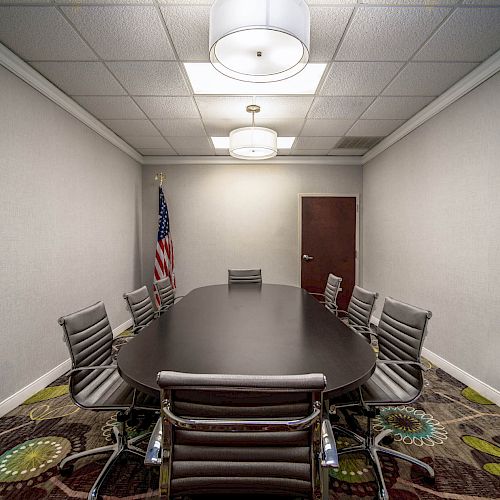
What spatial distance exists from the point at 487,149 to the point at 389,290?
233cm

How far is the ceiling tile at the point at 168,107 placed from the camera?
3334 mm

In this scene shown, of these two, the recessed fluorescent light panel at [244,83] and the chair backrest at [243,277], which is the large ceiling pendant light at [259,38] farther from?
the chair backrest at [243,277]

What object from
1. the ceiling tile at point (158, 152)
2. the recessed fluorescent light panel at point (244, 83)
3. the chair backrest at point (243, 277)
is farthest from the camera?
the ceiling tile at point (158, 152)

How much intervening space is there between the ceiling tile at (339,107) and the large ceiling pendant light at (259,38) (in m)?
1.43

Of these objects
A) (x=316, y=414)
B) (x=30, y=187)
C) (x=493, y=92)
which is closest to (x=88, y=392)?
(x=316, y=414)

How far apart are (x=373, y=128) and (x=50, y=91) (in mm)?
3547

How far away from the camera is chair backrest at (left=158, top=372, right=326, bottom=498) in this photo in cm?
91

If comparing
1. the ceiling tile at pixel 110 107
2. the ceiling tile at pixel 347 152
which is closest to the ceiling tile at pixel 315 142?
the ceiling tile at pixel 347 152

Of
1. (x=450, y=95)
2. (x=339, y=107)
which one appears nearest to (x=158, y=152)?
(x=339, y=107)

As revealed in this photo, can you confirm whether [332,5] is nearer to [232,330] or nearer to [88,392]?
[232,330]

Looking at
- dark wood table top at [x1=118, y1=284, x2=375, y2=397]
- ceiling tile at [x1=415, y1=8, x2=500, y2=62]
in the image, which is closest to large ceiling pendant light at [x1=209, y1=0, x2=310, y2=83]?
ceiling tile at [x1=415, y1=8, x2=500, y2=62]

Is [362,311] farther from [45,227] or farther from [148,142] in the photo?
[148,142]

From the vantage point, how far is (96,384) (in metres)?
1.79

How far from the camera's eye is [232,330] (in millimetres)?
1976
